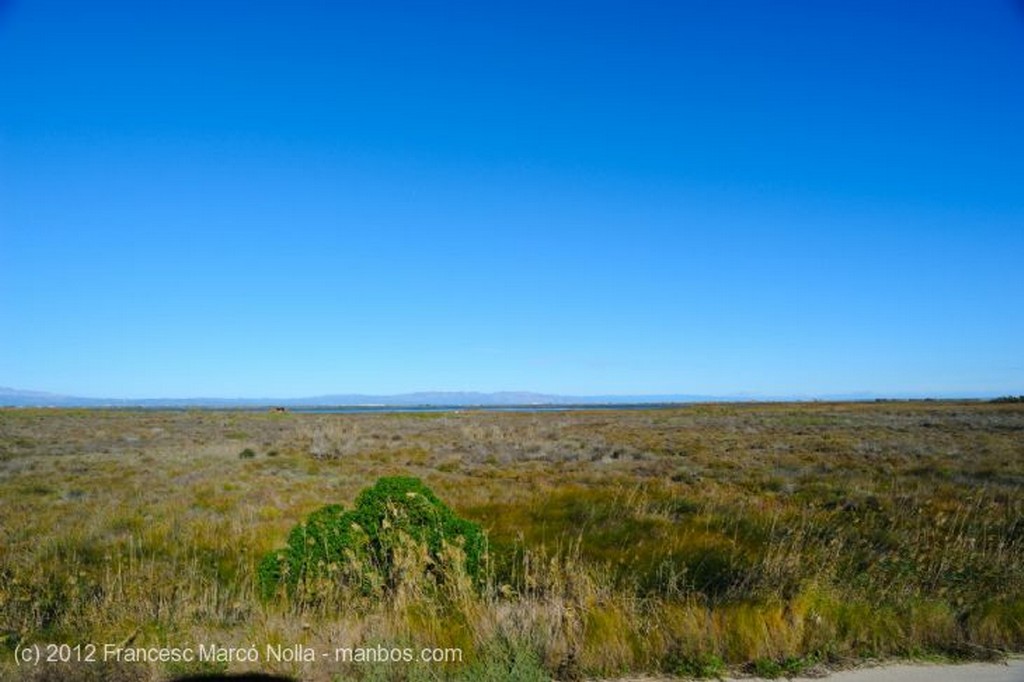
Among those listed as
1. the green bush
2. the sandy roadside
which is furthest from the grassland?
the green bush

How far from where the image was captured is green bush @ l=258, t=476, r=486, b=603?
6.42m

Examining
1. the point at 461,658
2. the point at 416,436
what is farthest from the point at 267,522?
the point at 416,436

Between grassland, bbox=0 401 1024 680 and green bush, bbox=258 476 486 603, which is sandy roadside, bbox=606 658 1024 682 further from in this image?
green bush, bbox=258 476 486 603

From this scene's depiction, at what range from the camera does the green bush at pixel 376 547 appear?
6422mm

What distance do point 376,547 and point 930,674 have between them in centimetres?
558

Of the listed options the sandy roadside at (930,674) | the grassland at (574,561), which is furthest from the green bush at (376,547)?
the sandy roadside at (930,674)

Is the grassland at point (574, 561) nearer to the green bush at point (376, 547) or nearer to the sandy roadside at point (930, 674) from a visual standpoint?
the sandy roadside at point (930, 674)

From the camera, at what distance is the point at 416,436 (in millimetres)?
38531

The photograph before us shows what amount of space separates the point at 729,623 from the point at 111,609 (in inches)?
223

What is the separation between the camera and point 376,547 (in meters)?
7.38

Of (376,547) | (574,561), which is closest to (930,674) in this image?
(574,561)

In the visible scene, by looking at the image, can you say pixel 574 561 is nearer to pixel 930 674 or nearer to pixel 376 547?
pixel 376 547

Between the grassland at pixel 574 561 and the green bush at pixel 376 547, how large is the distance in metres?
0.37

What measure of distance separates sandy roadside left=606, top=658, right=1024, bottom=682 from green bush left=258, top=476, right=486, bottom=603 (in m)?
3.13
